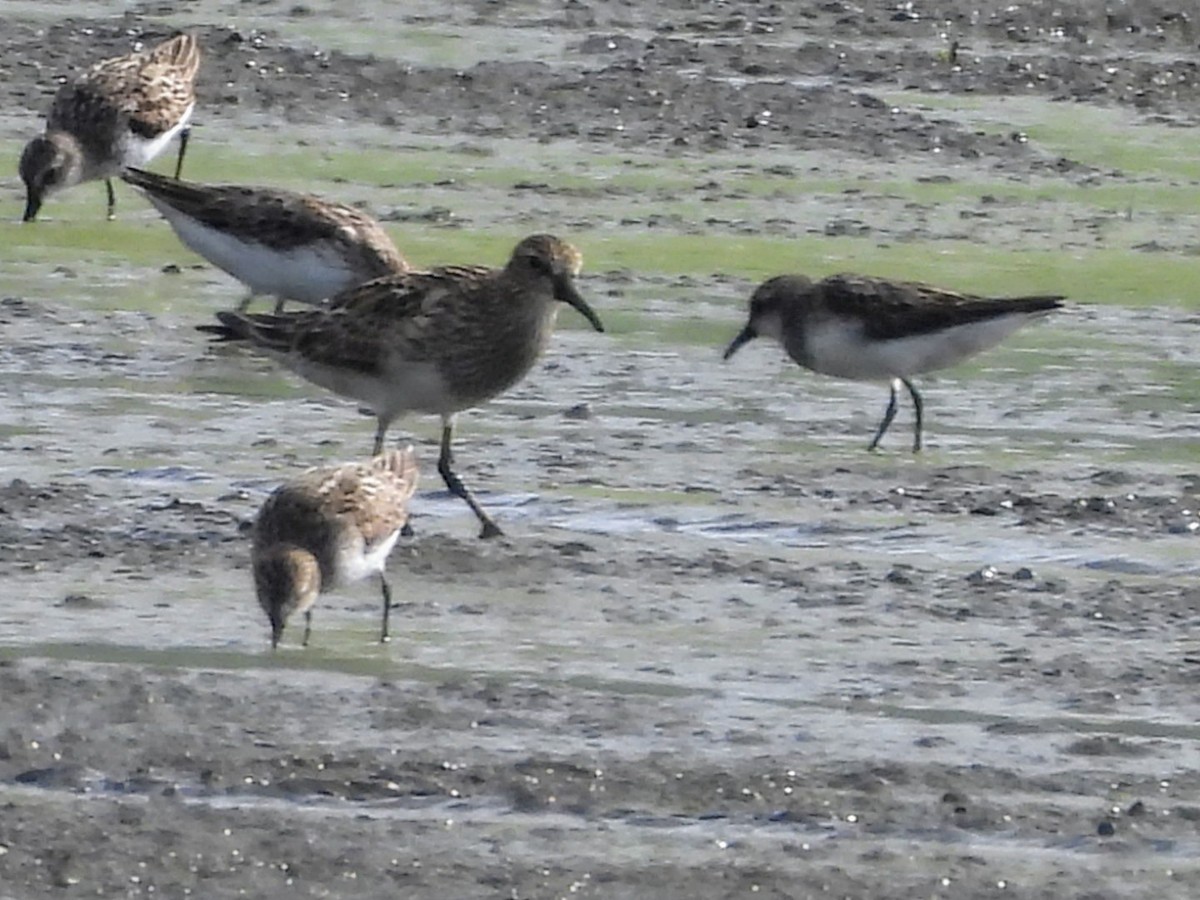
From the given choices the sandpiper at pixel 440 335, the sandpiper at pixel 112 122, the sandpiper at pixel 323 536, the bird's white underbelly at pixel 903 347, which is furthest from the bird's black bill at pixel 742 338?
the sandpiper at pixel 112 122

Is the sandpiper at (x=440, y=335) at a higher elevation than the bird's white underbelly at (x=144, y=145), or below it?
higher

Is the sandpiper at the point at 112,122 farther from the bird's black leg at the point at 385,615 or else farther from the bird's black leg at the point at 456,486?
the bird's black leg at the point at 385,615

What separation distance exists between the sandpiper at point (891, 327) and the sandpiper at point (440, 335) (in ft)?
5.89

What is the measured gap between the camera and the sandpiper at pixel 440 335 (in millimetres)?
10742

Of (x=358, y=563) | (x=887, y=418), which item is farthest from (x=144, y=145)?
(x=358, y=563)

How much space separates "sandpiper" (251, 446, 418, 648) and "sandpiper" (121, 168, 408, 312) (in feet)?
12.3

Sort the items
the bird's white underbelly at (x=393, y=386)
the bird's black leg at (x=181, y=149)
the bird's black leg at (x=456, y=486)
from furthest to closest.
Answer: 1. the bird's black leg at (x=181, y=149)
2. the bird's white underbelly at (x=393, y=386)
3. the bird's black leg at (x=456, y=486)

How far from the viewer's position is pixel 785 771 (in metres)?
7.92

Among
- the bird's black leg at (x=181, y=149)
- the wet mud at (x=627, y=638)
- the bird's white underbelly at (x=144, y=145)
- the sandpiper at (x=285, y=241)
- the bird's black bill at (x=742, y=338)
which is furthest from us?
the bird's black leg at (x=181, y=149)

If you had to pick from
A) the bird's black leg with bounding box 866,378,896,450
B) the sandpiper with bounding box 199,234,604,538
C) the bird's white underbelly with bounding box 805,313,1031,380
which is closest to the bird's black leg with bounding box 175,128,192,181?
the bird's white underbelly with bounding box 805,313,1031,380

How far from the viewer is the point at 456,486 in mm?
10500

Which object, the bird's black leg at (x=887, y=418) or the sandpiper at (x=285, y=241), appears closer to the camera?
the bird's black leg at (x=887, y=418)

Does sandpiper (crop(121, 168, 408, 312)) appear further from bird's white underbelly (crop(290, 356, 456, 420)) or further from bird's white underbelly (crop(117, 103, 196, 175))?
bird's white underbelly (crop(117, 103, 196, 175))

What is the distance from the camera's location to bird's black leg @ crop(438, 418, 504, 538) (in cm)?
1030
